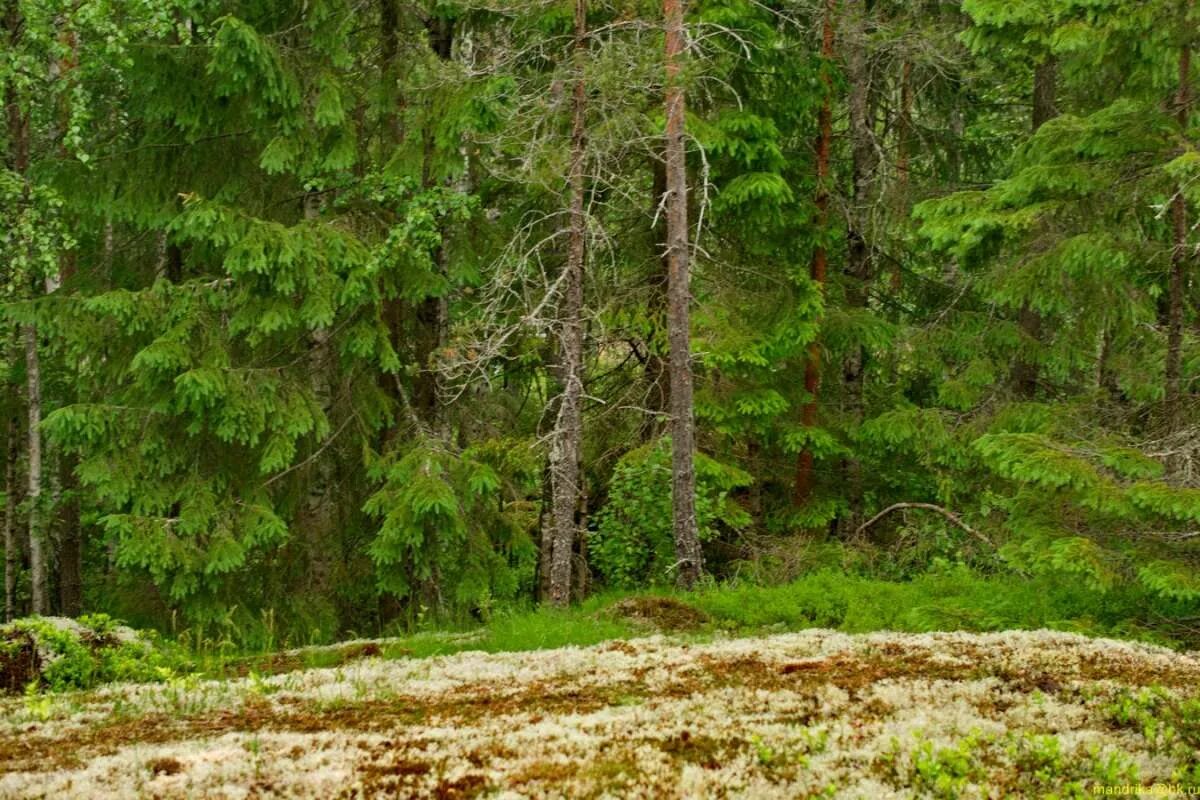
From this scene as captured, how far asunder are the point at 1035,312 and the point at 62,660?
14558 millimetres

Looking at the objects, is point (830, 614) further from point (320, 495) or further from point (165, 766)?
point (165, 766)

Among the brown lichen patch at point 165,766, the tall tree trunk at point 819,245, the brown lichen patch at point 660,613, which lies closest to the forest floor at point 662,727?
the brown lichen patch at point 165,766

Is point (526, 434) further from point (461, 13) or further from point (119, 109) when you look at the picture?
point (119, 109)

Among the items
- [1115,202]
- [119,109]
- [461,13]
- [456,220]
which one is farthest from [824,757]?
[119,109]

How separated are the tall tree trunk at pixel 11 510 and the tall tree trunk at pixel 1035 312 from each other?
1694 centimetres

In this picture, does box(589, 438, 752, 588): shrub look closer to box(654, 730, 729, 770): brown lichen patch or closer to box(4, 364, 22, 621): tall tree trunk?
box(654, 730, 729, 770): brown lichen patch

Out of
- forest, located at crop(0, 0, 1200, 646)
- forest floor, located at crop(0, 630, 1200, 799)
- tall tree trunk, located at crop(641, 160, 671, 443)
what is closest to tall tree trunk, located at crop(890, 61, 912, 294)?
forest, located at crop(0, 0, 1200, 646)

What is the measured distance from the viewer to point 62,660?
8.44m

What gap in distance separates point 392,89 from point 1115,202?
31.4 ft

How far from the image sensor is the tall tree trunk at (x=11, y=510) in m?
16.2

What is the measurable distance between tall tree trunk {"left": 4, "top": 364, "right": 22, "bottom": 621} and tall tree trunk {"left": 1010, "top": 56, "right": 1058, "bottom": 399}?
1694 cm

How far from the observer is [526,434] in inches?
688

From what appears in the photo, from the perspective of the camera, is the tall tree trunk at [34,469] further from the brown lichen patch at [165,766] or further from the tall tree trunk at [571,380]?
the brown lichen patch at [165,766]

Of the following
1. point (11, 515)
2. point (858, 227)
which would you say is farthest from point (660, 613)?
point (11, 515)
